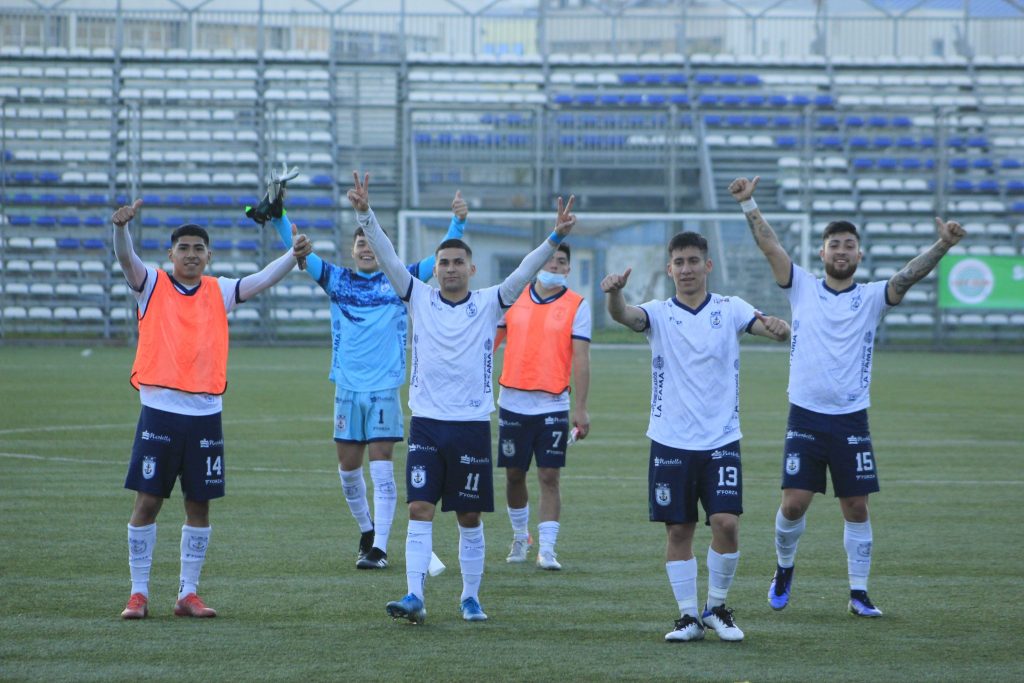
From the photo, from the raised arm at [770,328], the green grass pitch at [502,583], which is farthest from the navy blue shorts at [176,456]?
the raised arm at [770,328]

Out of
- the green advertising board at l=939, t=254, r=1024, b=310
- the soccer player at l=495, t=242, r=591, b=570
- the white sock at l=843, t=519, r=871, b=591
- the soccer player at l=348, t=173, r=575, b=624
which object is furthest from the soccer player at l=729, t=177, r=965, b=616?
the green advertising board at l=939, t=254, r=1024, b=310

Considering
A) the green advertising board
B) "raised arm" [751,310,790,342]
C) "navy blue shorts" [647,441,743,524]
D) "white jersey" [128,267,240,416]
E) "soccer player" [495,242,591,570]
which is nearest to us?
"navy blue shorts" [647,441,743,524]

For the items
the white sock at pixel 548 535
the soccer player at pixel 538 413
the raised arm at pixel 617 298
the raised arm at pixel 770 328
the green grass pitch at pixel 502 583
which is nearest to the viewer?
the green grass pitch at pixel 502 583

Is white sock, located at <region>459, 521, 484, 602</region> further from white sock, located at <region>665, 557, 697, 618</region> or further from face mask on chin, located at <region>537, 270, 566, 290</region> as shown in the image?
face mask on chin, located at <region>537, 270, 566, 290</region>

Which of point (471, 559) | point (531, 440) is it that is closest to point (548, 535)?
point (531, 440)

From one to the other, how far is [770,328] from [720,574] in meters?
1.25

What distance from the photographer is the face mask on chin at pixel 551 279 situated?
8.87 metres

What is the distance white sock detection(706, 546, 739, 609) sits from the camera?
654cm

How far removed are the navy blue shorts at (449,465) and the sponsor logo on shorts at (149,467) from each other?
1.30 m

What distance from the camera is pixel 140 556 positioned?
22.3ft

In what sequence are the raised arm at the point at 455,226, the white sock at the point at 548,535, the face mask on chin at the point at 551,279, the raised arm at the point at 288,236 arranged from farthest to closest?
the face mask on chin at the point at 551,279, the white sock at the point at 548,535, the raised arm at the point at 455,226, the raised arm at the point at 288,236

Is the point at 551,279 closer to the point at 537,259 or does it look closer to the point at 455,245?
the point at 455,245

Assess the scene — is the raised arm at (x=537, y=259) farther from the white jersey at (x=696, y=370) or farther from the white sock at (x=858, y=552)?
the white sock at (x=858, y=552)

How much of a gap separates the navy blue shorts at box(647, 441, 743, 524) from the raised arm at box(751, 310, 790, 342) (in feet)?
1.88
